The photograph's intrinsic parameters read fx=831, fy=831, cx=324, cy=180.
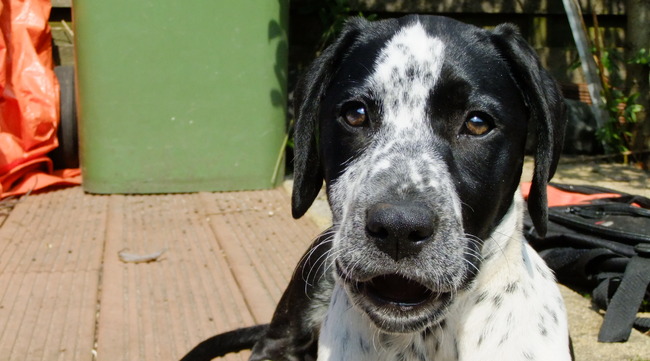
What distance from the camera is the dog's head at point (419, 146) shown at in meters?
2.10

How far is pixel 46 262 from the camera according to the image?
14.0 ft

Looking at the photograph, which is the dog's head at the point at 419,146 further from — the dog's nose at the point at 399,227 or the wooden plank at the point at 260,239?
the wooden plank at the point at 260,239

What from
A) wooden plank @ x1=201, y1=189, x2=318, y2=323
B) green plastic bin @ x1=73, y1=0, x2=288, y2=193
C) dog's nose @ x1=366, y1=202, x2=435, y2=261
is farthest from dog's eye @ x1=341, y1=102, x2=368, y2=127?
green plastic bin @ x1=73, y1=0, x2=288, y2=193

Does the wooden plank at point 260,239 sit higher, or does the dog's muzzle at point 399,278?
the dog's muzzle at point 399,278

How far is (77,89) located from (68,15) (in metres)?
1.25

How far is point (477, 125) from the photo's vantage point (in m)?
2.31

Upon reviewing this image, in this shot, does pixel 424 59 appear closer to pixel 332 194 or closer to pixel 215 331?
pixel 332 194

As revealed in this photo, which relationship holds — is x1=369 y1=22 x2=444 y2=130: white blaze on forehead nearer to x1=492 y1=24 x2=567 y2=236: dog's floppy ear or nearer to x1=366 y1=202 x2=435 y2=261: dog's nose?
x1=492 y1=24 x2=567 y2=236: dog's floppy ear

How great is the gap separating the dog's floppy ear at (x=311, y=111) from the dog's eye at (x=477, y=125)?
54 cm

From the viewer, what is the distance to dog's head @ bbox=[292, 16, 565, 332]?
210 cm

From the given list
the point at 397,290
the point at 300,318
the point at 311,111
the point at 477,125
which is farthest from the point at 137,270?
the point at 477,125

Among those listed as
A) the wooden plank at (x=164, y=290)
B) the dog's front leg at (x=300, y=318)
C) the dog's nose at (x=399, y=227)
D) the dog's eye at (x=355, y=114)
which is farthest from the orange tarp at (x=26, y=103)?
the dog's nose at (x=399, y=227)

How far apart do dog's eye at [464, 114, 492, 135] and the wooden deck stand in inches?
59.9

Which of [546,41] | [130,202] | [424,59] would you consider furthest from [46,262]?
[546,41]
